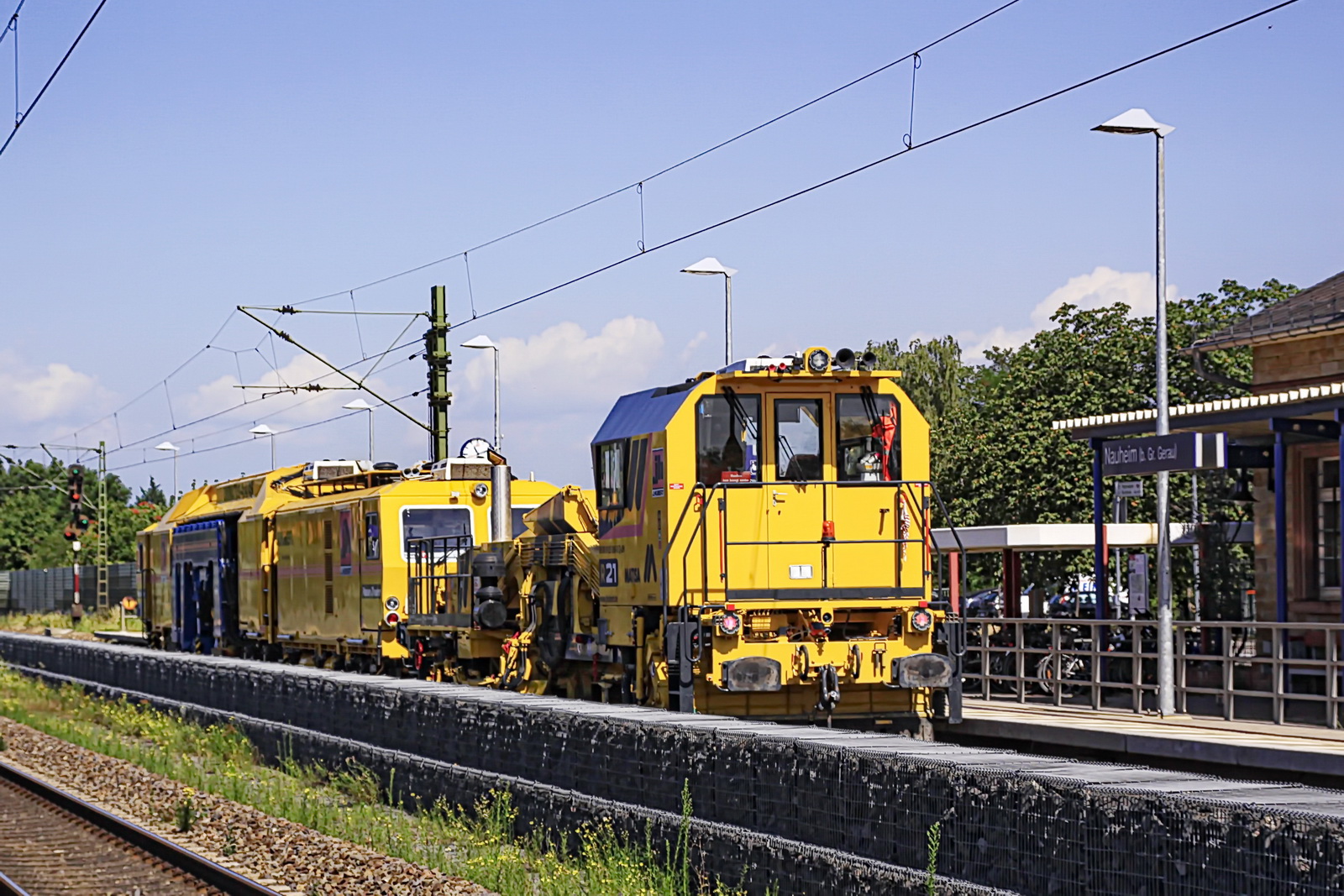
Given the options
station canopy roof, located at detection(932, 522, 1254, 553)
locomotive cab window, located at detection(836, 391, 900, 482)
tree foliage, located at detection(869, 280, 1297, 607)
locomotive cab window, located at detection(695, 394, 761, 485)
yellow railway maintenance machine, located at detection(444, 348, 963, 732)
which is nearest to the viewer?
yellow railway maintenance machine, located at detection(444, 348, 963, 732)

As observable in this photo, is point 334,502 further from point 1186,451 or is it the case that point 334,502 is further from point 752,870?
point 752,870

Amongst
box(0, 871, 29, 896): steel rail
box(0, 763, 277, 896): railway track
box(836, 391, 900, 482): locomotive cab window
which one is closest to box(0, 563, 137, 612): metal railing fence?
box(0, 763, 277, 896): railway track

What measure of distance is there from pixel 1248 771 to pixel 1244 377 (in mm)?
36731

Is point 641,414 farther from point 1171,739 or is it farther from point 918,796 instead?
point 918,796

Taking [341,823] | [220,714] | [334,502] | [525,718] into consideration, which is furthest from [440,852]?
[334,502]

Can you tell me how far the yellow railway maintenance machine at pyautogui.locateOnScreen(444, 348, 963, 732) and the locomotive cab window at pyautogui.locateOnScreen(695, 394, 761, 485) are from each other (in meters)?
0.02

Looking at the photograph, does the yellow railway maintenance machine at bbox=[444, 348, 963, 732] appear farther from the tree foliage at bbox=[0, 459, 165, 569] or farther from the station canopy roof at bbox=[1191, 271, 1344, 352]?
the tree foliage at bbox=[0, 459, 165, 569]

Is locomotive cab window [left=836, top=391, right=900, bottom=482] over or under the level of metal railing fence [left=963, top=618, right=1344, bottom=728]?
over

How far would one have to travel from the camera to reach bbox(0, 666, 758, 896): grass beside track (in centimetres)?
980

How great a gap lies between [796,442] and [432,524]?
9869mm

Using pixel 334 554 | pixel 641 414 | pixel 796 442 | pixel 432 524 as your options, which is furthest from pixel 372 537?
pixel 796 442

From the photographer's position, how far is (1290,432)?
→ 1908 cm

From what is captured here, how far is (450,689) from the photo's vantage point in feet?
47.1

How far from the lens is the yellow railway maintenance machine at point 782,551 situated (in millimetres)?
15867
